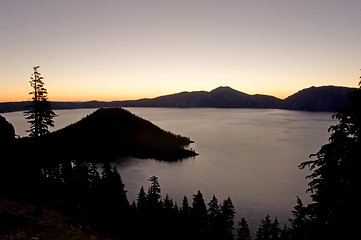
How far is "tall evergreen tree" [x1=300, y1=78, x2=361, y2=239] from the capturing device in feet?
40.0

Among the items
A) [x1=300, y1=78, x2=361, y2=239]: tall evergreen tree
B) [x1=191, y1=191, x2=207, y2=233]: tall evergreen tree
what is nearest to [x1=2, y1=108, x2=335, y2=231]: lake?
[x1=191, y1=191, x2=207, y2=233]: tall evergreen tree

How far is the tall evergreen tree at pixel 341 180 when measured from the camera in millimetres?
12203

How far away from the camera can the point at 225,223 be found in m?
50.1

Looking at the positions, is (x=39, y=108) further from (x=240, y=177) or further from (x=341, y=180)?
(x=240, y=177)

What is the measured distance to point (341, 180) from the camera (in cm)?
1372

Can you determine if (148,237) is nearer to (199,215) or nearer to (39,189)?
(199,215)

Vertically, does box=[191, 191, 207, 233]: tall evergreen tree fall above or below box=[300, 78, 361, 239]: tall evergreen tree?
below

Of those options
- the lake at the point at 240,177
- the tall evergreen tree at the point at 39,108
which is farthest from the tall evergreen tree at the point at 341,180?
the lake at the point at 240,177

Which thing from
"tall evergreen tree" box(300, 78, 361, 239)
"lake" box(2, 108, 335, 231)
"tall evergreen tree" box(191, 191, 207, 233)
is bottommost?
"lake" box(2, 108, 335, 231)

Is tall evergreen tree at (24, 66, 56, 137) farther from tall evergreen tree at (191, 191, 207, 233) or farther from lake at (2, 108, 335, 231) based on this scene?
lake at (2, 108, 335, 231)

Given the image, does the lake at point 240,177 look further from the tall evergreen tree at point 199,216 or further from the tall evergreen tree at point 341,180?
the tall evergreen tree at point 341,180

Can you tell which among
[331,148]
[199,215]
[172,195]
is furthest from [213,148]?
[331,148]

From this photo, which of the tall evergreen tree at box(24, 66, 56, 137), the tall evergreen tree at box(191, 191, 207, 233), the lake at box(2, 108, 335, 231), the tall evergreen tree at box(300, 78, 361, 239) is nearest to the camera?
the tall evergreen tree at box(300, 78, 361, 239)

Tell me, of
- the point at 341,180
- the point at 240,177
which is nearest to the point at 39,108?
the point at 341,180
